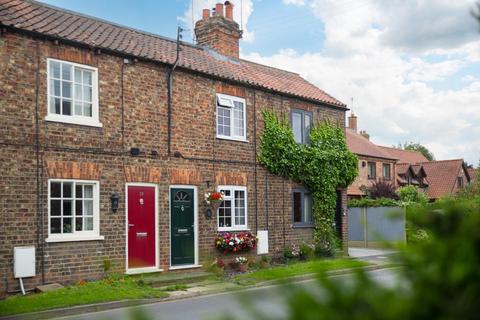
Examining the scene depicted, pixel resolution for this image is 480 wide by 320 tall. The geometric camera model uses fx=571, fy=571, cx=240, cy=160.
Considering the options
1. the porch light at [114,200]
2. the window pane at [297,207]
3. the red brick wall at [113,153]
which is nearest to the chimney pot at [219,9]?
the red brick wall at [113,153]

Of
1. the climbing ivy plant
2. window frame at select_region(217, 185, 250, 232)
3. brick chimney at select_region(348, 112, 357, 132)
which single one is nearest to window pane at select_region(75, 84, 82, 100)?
window frame at select_region(217, 185, 250, 232)

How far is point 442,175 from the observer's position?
173 ft

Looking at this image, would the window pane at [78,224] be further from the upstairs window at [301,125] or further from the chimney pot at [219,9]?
the chimney pot at [219,9]

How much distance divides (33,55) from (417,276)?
13.9 metres

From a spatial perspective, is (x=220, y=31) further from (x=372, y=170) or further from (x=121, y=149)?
(x=372, y=170)

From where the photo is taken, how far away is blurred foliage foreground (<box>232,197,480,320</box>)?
157 centimetres

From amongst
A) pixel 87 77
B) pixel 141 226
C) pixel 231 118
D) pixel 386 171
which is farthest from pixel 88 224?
pixel 386 171

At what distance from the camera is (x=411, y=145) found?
96.1 m

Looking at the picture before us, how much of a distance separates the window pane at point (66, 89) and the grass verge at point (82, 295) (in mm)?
4809

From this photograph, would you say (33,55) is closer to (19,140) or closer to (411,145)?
(19,140)

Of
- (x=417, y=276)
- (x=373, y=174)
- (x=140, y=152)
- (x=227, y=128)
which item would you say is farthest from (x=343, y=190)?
(x=417, y=276)

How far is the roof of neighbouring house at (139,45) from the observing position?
14695 mm

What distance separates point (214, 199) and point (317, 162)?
5585mm

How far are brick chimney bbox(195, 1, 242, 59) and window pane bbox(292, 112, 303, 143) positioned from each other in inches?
136
